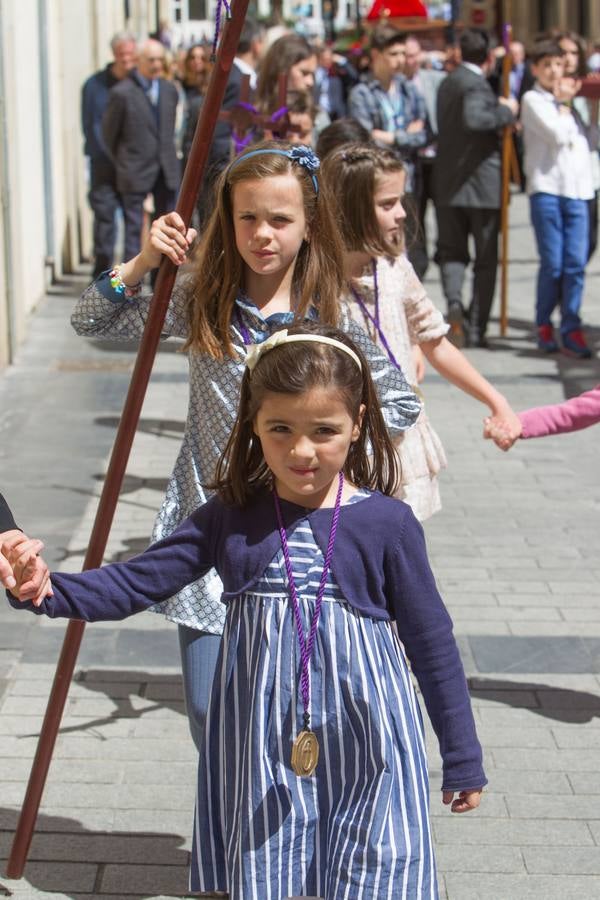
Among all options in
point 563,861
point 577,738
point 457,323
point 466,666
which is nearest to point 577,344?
point 457,323

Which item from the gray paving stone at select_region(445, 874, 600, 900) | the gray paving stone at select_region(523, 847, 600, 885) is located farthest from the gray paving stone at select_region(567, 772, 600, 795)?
the gray paving stone at select_region(445, 874, 600, 900)

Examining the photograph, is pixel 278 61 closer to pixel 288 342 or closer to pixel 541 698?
pixel 541 698

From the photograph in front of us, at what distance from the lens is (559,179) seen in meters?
10.7

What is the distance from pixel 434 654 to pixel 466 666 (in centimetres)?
236

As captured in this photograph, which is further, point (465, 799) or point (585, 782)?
point (585, 782)

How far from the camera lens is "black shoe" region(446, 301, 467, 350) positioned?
11.5 m

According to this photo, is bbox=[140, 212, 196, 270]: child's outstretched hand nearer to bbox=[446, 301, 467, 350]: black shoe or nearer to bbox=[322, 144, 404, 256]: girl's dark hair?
bbox=[322, 144, 404, 256]: girl's dark hair

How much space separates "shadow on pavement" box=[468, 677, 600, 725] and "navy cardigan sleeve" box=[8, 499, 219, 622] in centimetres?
211

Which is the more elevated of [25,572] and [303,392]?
[303,392]

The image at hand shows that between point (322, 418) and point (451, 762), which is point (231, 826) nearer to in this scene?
point (451, 762)

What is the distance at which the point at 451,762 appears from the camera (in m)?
2.91

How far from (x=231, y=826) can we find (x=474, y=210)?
28.9 ft

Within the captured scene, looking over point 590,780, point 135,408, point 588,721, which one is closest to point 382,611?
point 135,408

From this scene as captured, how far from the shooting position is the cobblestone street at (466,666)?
12.7 ft
